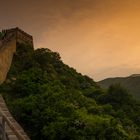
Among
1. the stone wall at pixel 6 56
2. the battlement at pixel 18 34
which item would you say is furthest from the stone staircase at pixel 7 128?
the battlement at pixel 18 34

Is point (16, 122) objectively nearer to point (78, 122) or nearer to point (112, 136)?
point (78, 122)

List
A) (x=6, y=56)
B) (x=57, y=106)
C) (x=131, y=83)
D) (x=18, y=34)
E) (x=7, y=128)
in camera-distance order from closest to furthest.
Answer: (x=7, y=128)
(x=57, y=106)
(x=6, y=56)
(x=18, y=34)
(x=131, y=83)

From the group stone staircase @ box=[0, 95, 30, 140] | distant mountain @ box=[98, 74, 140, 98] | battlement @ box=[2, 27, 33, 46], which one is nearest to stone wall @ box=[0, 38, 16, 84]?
battlement @ box=[2, 27, 33, 46]

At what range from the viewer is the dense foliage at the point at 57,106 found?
19.8 meters

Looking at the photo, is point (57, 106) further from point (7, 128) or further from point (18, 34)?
point (18, 34)

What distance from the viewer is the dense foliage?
19797 millimetres

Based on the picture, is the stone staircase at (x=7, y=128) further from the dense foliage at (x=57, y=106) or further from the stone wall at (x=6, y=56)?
the stone wall at (x=6, y=56)

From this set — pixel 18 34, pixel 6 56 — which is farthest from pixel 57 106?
pixel 18 34

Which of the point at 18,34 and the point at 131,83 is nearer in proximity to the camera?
the point at 18,34

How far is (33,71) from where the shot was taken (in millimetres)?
27578

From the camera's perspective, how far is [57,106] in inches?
855

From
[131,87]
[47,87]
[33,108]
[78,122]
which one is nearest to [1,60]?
[47,87]

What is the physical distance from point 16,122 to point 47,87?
503 centimetres

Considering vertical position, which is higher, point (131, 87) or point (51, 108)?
point (131, 87)
